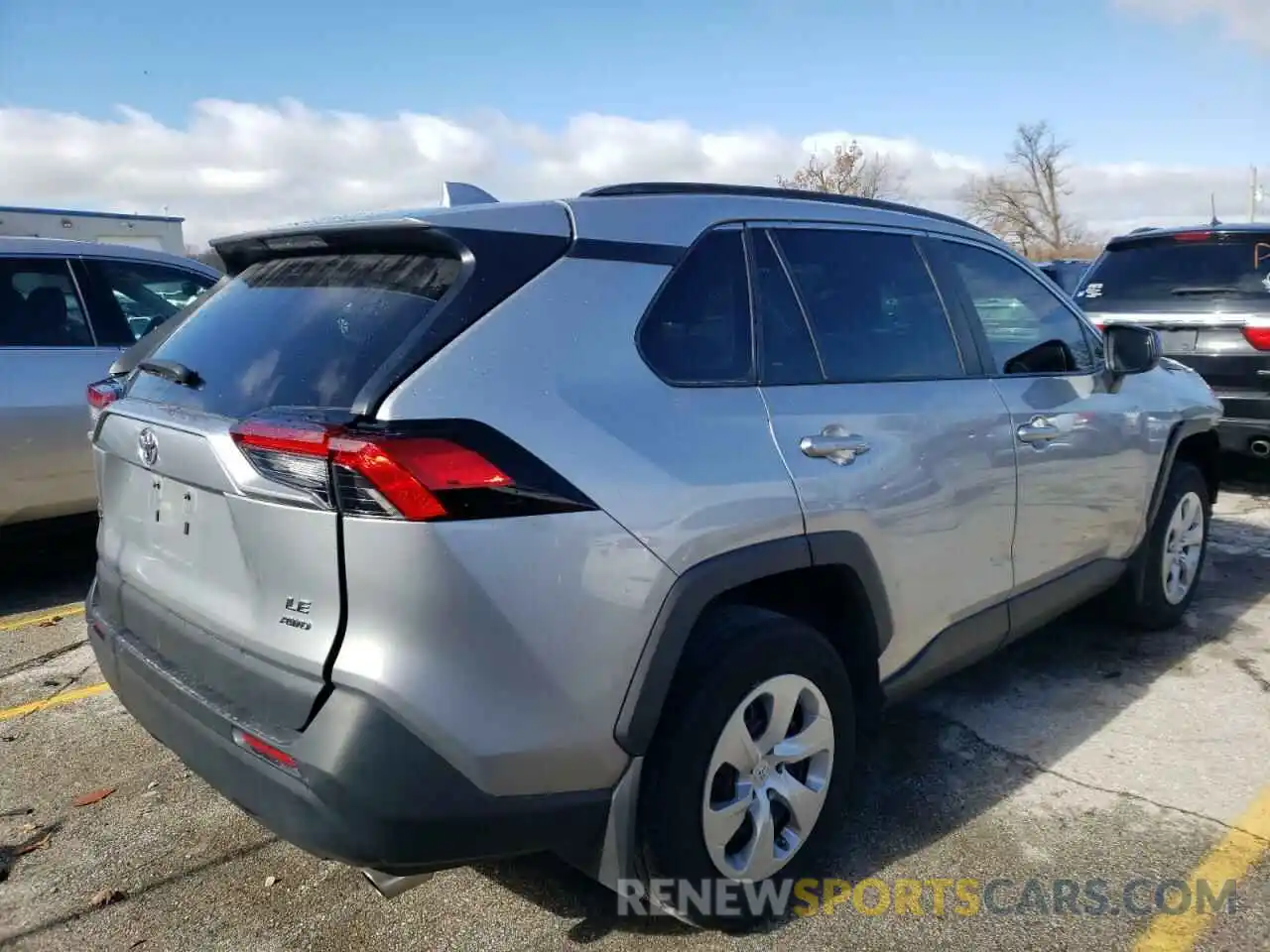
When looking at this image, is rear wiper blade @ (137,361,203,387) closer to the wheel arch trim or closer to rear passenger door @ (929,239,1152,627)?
the wheel arch trim

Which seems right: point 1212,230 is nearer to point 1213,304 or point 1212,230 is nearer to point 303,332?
point 1213,304

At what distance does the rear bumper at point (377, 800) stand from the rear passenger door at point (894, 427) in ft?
3.20

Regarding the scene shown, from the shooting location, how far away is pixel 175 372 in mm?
2537

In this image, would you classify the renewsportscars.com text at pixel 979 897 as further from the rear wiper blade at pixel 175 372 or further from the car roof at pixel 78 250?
the car roof at pixel 78 250

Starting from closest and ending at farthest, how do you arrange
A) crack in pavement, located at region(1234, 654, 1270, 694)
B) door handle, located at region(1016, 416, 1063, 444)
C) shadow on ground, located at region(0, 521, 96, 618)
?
door handle, located at region(1016, 416, 1063, 444) < crack in pavement, located at region(1234, 654, 1270, 694) < shadow on ground, located at region(0, 521, 96, 618)

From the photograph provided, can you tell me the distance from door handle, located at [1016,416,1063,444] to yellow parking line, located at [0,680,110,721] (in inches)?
140

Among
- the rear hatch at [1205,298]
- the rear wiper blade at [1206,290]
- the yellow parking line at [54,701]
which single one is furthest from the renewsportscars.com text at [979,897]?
the rear wiper blade at [1206,290]

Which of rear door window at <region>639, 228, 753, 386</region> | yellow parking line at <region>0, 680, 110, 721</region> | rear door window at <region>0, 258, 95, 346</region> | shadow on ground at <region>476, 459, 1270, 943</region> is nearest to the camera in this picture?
rear door window at <region>639, 228, 753, 386</region>

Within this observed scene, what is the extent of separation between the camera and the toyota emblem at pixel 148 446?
7.93 feet

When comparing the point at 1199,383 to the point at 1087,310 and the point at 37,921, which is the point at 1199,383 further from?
the point at 37,921

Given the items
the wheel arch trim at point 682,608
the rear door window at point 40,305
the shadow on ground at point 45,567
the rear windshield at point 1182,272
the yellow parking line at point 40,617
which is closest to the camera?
the wheel arch trim at point 682,608

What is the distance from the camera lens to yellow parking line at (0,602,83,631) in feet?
16.0

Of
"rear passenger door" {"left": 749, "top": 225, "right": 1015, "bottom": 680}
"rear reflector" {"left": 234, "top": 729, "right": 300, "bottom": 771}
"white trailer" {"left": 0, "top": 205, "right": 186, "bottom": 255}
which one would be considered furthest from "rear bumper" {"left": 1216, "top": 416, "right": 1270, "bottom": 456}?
"white trailer" {"left": 0, "top": 205, "right": 186, "bottom": 255}

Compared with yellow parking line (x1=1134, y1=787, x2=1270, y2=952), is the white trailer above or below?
above
